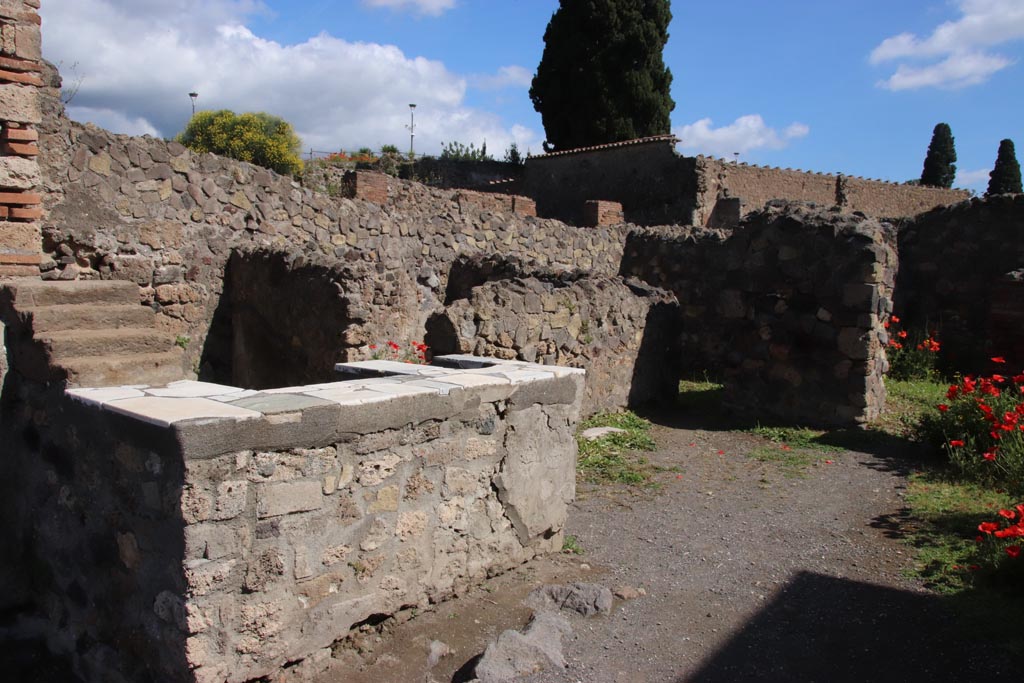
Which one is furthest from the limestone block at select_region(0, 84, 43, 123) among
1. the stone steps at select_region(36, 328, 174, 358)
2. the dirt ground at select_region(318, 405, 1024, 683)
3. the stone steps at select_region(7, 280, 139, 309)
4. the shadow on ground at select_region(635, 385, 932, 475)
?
the shadow on ground at select_region(635, 385, 932, 475)

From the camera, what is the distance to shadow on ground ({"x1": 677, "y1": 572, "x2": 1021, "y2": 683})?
3.21 meters

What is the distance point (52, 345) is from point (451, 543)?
213cm

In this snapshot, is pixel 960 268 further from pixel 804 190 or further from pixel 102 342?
pixel 102 342

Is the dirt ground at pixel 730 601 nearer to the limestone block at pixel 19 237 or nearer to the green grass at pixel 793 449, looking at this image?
the green grass at pixel 793 449

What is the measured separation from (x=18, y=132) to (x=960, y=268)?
11.7 meters

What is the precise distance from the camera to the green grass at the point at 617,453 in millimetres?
5934

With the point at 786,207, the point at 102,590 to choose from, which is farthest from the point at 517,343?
the point at 102,590

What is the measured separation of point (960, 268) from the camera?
11328 millimetres

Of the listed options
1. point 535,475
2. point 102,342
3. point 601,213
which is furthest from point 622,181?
point 102,342

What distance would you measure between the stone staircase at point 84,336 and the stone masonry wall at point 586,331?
2511mm

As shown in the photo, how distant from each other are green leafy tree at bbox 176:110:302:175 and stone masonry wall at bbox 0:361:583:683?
2319 cm

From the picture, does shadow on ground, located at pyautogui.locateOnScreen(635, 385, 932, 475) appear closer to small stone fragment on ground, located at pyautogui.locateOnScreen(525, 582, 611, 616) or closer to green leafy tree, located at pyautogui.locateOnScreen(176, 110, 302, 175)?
small stone fragment on ground, located at pyautogui.locateOnScreen(525, 582, 611, 616)

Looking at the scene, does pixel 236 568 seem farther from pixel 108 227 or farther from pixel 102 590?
pixel 108 227

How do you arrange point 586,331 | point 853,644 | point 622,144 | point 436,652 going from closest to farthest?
1. point 436,652
2. point 853,644
3. point 586,331
4. point 622,144
